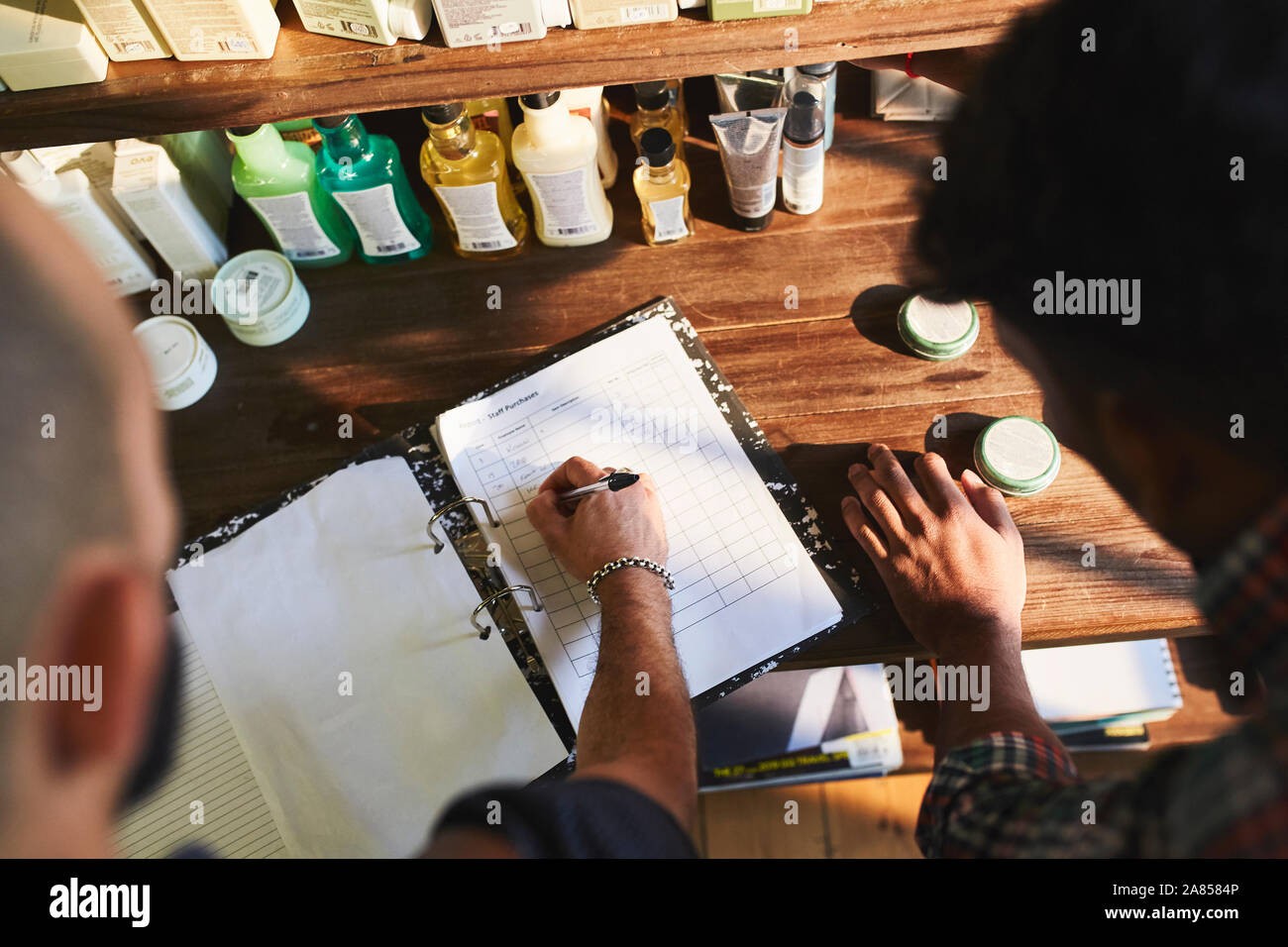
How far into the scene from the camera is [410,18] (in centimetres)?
78

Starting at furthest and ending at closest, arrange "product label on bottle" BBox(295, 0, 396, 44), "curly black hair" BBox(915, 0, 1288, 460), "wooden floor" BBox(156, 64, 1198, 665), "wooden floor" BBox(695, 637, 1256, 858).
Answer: "wooden floor" BBox(695, 637, 1256, 858), "wooden floor" BBox(156, 64, 1198, 665), "product label on bottle" BBox(295, 0, 396, 44), "curly black hair" BBox(915, 0, 1288, 460)

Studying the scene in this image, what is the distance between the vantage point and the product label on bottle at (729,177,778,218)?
0.99 metres

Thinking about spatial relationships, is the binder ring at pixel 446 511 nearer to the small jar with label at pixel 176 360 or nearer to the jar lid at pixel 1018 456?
the small jar with label at pixel 176 360

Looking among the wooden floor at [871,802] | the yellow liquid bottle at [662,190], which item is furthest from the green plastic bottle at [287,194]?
the wooden floor at [871,802]

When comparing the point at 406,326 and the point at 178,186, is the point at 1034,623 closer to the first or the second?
the point at 406,326

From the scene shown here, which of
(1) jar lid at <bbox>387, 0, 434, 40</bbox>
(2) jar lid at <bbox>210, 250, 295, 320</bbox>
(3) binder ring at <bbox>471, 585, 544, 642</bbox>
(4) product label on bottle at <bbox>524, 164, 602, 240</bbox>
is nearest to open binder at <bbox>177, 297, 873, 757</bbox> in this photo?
(3) binder ring at <bbox>471, 585, 544, 642</bbox>

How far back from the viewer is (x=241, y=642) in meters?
0.87

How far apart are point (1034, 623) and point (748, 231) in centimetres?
58

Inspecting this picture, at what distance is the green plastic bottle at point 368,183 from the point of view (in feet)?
3.04

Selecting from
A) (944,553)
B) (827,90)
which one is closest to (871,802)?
(944,553)

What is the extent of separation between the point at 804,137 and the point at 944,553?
0.50m

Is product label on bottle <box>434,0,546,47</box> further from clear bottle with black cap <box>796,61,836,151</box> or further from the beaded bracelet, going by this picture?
the beaded bracelet

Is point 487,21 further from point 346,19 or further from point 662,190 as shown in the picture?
point 662,190

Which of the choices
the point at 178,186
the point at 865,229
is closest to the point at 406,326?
the point at 178,186
